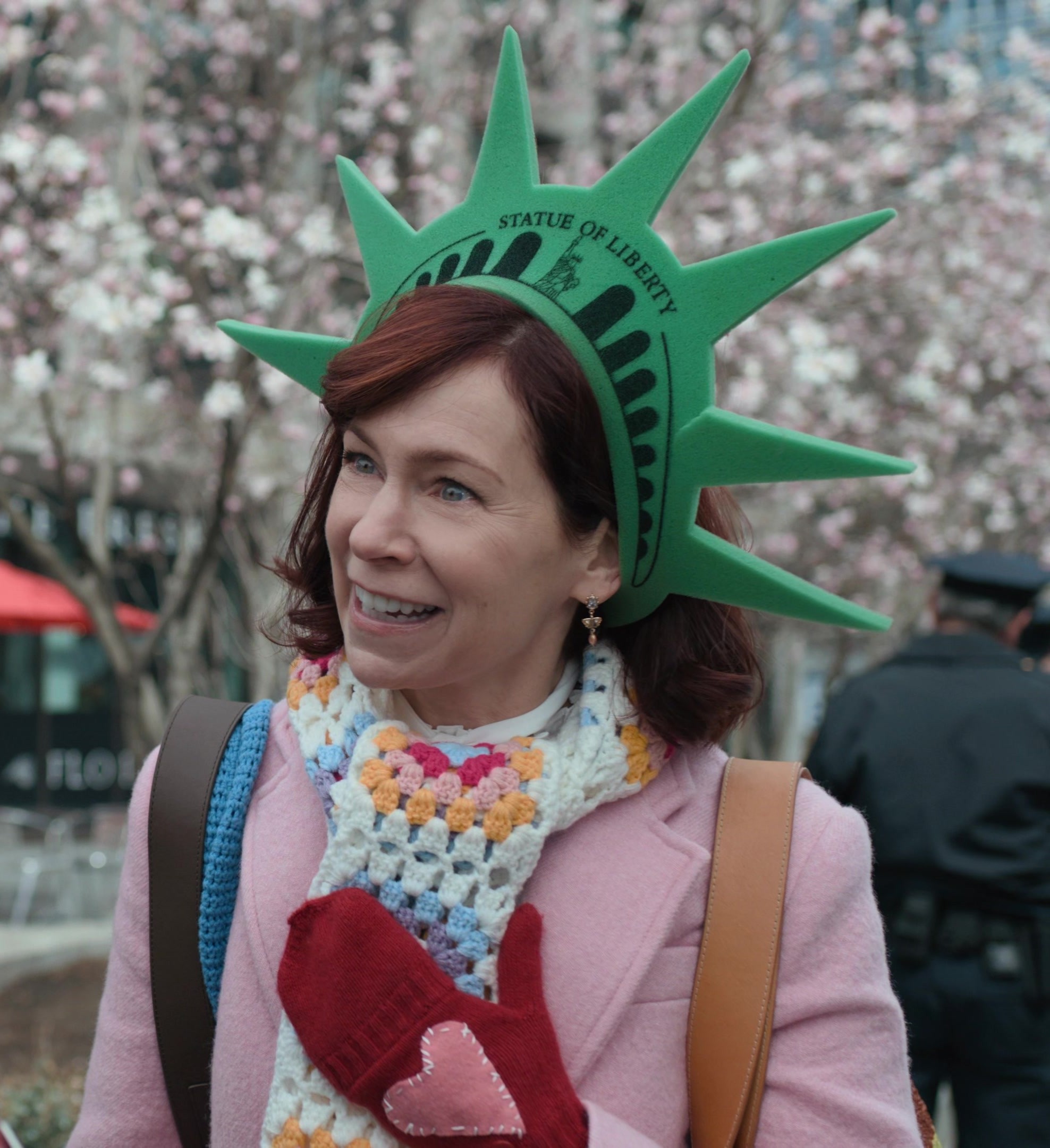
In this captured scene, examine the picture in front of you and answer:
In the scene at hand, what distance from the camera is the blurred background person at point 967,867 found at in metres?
3.06

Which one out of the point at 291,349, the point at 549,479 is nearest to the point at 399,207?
the point at 291,349

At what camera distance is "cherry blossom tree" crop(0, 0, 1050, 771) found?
5.73 meters

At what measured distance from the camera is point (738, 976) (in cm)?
148

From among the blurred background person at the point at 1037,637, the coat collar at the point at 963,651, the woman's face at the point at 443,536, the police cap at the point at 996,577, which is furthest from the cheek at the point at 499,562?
the blurred background person at the point at 1037,637

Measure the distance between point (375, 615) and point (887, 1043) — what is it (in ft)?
2.63

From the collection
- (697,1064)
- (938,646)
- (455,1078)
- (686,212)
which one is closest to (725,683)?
(697,1064)

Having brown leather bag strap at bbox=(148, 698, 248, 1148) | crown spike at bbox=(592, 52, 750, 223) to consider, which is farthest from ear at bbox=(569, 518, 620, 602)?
brown leather bag strap at bbox=(148, 698, 248, 1148)

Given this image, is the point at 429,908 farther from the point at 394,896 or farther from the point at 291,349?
the point at 291,349

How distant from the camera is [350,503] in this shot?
5.00ft

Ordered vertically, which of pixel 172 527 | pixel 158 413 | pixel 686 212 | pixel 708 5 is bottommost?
pixel 172 527

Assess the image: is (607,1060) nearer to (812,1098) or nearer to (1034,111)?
(812,1098)

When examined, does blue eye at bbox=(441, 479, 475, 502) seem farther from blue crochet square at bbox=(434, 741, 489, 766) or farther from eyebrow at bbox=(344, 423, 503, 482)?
blue crochet square at bbox=(434, 741, 489, 766)

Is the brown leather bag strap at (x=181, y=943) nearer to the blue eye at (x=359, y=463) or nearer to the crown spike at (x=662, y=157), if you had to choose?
the blue eye at (x=359, y=463)

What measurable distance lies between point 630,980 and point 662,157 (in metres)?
0.99
